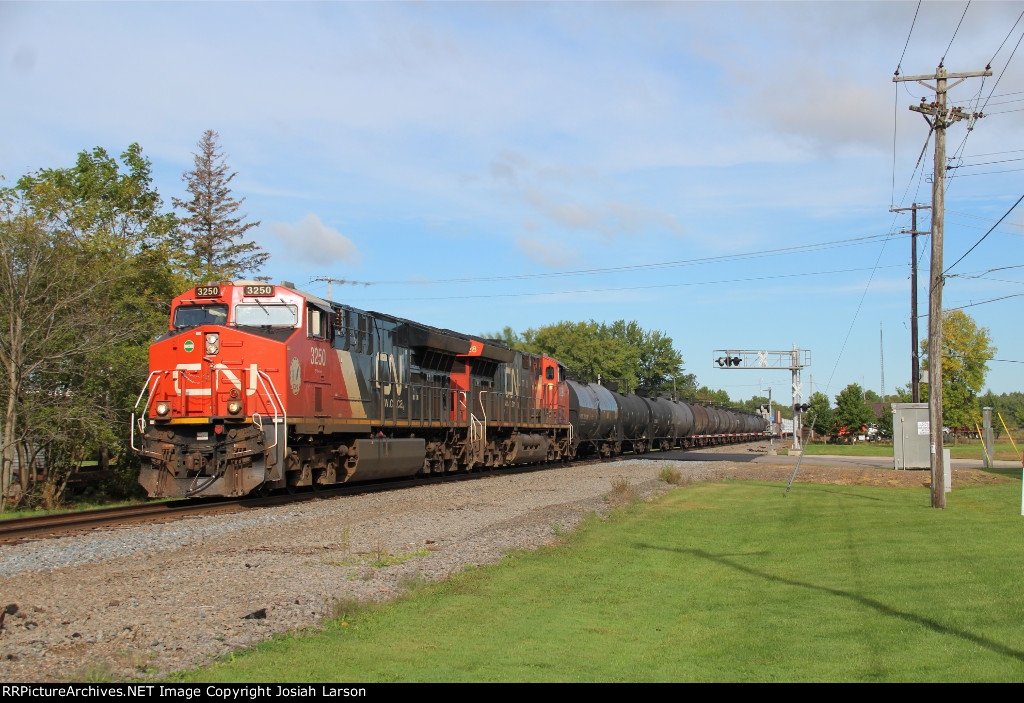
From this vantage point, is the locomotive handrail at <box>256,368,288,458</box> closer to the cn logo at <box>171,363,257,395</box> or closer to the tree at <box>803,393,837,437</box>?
the cn logo at <box>171,363,257,395</box>

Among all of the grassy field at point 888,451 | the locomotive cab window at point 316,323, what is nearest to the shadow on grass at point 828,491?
the locomotive cab window at point 316,323

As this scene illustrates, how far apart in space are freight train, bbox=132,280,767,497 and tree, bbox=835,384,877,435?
58.1 meters

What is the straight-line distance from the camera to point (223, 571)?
956 centimetres

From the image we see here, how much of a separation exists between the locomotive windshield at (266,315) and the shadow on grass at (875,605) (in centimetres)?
936

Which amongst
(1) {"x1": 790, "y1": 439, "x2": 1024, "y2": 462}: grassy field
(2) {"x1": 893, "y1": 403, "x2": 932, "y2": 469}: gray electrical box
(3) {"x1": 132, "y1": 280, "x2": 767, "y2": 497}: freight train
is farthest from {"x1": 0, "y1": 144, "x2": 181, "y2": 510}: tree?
(1) {"x1": 790, "y1": 439, "x2": 1024, "y2": 462}: grassy field

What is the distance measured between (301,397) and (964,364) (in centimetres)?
6825

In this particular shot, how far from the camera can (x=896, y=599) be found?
28.4 feet

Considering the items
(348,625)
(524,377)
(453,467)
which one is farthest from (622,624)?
(524,377)

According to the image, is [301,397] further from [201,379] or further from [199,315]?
[199,315]

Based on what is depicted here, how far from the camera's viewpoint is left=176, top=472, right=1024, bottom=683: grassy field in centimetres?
618

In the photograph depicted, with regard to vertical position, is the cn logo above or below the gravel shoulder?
above

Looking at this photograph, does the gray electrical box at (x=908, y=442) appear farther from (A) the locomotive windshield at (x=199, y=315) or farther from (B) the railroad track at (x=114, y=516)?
(A) the locomotive windshield at (x=199, y=315)

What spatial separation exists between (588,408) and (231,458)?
24374 mm

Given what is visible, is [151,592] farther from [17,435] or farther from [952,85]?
[952,85]
